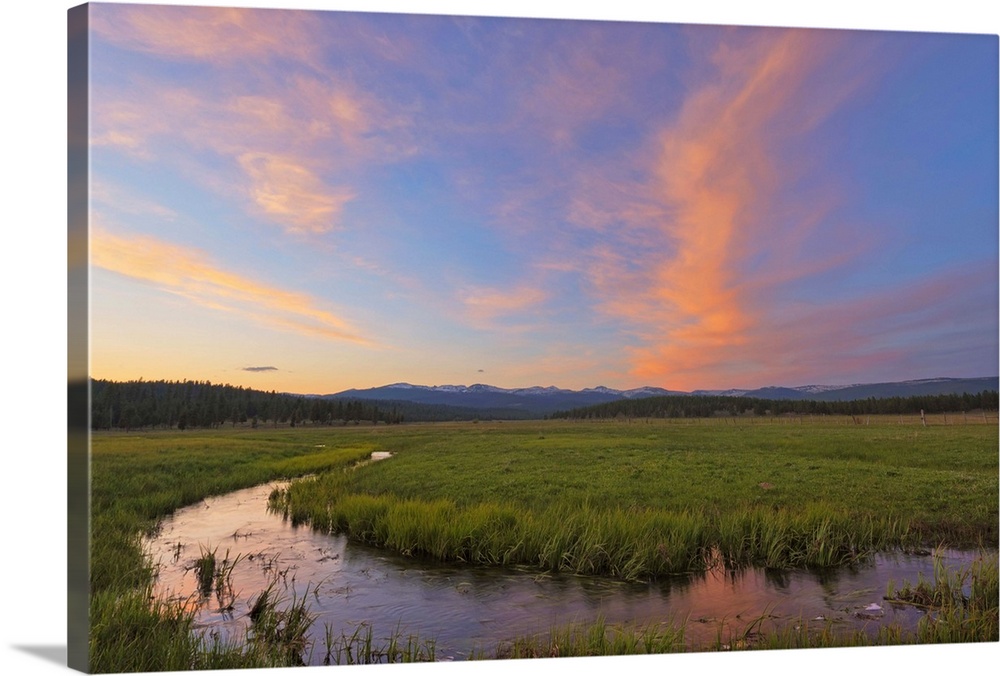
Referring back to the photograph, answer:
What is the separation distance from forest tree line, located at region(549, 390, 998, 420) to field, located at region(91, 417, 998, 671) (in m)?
0.14

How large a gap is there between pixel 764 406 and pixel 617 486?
6.36ft

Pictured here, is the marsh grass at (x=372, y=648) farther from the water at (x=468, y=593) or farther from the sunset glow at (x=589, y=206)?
the sunset glow at (x=589, y=206)

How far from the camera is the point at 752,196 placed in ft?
23.7

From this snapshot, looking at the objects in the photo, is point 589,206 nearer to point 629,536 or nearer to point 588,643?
point 629,536

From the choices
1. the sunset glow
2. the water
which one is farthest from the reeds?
the sunset glow

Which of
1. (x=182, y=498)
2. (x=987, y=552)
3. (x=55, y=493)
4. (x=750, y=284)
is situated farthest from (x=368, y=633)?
(x=987, y=552)

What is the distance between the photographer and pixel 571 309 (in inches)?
294

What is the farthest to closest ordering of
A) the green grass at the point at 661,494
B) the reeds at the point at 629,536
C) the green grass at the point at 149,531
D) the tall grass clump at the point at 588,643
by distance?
the green grass at the point at 661,494 < the reeds at the point at 629,536 < the tall grass clump at the point at 588,643 < the green grass at the point at 149,531

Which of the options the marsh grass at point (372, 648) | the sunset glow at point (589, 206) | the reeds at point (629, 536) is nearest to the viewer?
the marsh grass at point (372, 648)

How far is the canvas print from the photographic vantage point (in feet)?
21.0

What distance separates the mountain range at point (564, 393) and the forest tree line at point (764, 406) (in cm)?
6

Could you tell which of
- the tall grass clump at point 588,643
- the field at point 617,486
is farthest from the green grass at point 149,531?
the tall grass clump at point 588,643

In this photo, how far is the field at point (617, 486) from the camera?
6938 millimetres

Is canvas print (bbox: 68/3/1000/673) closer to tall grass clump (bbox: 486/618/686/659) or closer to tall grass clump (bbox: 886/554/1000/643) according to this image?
tall grass clump (bbox: 886/554/1000/643)
